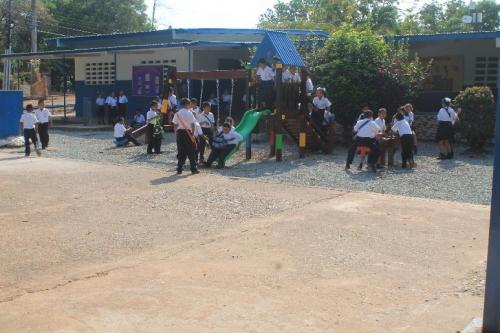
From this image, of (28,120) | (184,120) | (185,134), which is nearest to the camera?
(184,120)

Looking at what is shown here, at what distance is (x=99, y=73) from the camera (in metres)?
29.1

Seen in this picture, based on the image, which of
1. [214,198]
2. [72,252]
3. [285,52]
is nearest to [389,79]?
[285,52]

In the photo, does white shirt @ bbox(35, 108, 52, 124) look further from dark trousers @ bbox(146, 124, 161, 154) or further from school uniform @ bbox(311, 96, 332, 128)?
school uniform @ bbox(311, 96, 332, 128)

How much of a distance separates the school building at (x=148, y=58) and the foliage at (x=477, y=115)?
8.16 m

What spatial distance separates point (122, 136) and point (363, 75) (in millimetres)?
7312

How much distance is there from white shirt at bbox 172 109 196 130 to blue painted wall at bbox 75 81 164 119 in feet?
43.7

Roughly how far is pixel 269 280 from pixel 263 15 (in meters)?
52.6

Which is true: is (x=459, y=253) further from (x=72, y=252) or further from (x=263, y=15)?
(x=263, y=15)

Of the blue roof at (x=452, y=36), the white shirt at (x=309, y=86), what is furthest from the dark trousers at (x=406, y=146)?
the blue roof at (x=452, y=36)

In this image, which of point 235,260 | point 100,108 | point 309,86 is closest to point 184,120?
point 309,86

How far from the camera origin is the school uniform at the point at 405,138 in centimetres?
1370

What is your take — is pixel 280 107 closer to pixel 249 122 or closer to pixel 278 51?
pixel 249 122

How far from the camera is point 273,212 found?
368 inches

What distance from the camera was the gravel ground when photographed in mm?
11320
